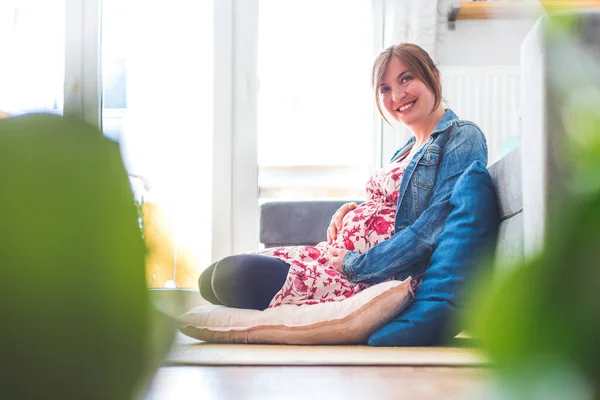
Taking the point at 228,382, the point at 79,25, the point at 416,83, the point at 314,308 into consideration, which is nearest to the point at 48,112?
the point at 228,382

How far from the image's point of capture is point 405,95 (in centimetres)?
193

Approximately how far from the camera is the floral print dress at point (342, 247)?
1.77 metres

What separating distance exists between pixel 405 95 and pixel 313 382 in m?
1.06

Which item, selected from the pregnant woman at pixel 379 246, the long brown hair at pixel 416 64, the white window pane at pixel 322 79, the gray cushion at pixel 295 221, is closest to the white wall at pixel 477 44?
the white window pane at pixel 322 79

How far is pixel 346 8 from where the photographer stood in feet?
10.4

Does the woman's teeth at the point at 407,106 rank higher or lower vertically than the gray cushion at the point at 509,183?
higher

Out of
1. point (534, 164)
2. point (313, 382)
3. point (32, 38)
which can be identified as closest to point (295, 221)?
point (313, 382)

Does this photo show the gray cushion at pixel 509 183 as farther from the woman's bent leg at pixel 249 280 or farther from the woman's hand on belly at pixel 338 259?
the woman's bent leg at pixel 249 280

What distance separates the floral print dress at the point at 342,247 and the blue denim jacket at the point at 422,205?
0.05m

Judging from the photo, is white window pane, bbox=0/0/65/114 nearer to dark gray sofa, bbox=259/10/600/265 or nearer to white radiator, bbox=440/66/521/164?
dark gray sofa, bbox=259/10/600/265

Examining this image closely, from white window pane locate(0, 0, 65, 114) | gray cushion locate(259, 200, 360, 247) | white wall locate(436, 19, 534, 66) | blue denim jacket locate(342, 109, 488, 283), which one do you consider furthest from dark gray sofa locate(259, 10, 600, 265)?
white window pane locate(0, 0, 65, 114)

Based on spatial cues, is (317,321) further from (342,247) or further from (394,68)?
(394,68)

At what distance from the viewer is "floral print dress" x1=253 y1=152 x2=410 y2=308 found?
69.7 inches

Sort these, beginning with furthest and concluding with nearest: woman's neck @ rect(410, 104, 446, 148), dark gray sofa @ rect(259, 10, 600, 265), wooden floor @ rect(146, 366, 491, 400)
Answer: woman's neck @ rect(410, 104, 446, 148) < wooden floor @ rect(146, 366, 491, 400) < dark gray sofa @ rect(259, 10, 600, 265)
